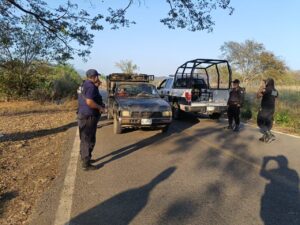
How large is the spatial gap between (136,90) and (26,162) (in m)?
5.78

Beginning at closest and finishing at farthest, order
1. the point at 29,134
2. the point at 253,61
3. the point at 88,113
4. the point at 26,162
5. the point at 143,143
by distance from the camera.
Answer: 1. the point at 88,113
2. the point at 26,162
3. the point at 143,143
4. the point at 29,134
5. the point at 253,61

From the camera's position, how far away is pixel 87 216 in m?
4.93

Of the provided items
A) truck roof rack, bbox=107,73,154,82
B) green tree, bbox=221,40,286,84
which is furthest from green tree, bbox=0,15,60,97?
green tree, bbox=221,40,286,84

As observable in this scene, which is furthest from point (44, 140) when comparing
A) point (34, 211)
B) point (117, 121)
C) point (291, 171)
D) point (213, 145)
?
point (291, 171)

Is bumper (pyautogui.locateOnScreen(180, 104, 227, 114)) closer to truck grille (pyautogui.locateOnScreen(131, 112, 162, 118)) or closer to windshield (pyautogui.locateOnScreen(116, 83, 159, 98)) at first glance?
windshield (pyautogui.locateOnScreen(116, 83, 159, 98))

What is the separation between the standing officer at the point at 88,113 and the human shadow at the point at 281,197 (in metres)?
3.27

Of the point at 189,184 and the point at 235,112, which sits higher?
the point at 235,112

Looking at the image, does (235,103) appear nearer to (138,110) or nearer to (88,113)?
(138,110)

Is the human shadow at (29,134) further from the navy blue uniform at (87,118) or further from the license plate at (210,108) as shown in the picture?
the license plate at (210,108)

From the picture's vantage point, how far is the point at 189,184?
634 centimetres

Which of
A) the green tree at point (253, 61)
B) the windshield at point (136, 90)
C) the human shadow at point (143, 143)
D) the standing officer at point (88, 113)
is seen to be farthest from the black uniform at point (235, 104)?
the green tree at point (253, 61)

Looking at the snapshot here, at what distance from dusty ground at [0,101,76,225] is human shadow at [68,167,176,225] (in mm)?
815

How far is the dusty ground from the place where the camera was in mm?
5412

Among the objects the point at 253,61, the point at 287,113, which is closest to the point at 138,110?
the point at 287,113
